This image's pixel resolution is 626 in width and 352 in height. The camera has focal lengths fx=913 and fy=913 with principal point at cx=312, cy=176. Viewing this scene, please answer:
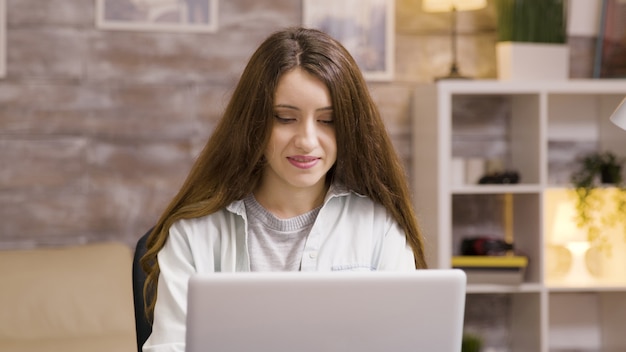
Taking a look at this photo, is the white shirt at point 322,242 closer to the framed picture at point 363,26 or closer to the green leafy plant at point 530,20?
the framed picture at point 363,26

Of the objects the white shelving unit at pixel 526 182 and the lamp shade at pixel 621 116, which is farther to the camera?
the white shelving unit at pixel 526 182

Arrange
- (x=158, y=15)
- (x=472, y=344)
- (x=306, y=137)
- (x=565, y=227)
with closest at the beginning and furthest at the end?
(x=306, y=137), (x=472, y=344), (x=158, y=15), (x=565, y=227)

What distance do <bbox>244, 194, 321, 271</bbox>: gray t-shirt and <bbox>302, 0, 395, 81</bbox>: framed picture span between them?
1924 mm

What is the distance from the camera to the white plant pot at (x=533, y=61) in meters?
3.52

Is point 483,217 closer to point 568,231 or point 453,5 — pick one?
point 568,231

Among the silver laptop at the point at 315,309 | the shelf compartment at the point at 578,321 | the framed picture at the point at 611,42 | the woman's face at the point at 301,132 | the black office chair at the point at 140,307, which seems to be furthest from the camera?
the shelf compartment at the point at 578,321

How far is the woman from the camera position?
5.19 feet

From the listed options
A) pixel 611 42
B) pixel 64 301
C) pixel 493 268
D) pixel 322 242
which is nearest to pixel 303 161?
pixel 322 242

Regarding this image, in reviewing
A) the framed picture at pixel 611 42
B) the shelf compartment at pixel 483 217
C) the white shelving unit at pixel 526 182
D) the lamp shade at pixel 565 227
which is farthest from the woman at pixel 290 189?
the framed picture at pixel 611 42

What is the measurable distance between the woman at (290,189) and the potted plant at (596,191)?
1891 mm

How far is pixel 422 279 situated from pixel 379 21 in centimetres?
254

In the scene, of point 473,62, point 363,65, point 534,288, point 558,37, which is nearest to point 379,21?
point 363,65

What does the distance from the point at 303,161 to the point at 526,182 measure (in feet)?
7.01

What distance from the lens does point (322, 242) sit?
1714mm
